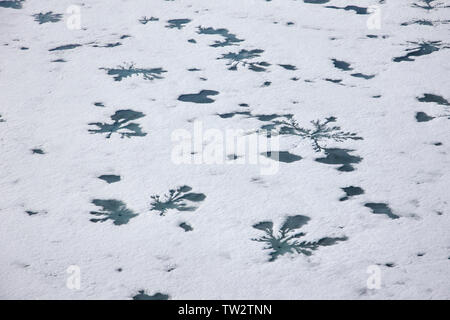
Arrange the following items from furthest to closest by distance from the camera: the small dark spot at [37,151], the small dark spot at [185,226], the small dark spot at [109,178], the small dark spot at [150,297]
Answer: the small dark spot at [37,151] → the small dark spot at [109,178] → the small dark spot at [185,226] → the small dark spot at [150,297]

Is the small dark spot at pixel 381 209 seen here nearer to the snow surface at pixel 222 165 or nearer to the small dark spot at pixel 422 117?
the snow surface at pixel 222 165

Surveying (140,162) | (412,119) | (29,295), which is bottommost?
(29,295)

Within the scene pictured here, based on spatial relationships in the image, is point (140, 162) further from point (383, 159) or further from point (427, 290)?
point (427, 290)

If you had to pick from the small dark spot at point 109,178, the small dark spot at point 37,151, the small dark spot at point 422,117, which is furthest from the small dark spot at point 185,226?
the small dark spot at point 422,117

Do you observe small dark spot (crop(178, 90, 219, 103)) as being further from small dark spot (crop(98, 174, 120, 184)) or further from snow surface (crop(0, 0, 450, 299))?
small dark spot (crop(98, 174, 120, 184))

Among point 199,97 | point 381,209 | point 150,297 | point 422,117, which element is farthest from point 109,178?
point 422,117

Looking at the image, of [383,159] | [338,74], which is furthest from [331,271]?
[338,74]

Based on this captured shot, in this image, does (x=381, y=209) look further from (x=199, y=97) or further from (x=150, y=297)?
(x=199, y=97)

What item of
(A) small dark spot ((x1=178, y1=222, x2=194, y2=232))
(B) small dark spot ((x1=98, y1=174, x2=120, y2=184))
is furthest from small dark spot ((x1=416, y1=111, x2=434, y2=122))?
(B) small dark spot ((x1=98, y1=174, x2=120, y2=184))
